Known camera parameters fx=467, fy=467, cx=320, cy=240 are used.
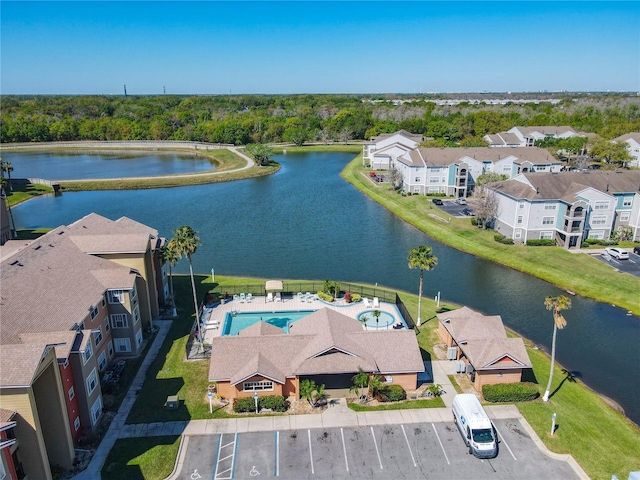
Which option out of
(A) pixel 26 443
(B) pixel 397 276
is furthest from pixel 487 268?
(A) pixel 26 443

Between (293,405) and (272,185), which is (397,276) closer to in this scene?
(293,405)

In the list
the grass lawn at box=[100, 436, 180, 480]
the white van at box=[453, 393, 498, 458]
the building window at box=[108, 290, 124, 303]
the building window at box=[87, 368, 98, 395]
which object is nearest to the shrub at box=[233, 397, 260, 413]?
the grass lawn at box=[100, 436, 180, 480]

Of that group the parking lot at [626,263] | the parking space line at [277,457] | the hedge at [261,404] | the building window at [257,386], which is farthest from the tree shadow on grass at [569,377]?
the parking lot at [626,263]

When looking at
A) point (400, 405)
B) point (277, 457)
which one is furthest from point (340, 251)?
point (277, 457)

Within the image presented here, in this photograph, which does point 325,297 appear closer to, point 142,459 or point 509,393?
point 509,393

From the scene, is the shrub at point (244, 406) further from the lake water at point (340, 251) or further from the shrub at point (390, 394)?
the lake water at point (340, 251)

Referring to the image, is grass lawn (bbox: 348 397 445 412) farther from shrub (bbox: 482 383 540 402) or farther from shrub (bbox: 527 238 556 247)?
shrub (bbox: 527 238 556 247)
